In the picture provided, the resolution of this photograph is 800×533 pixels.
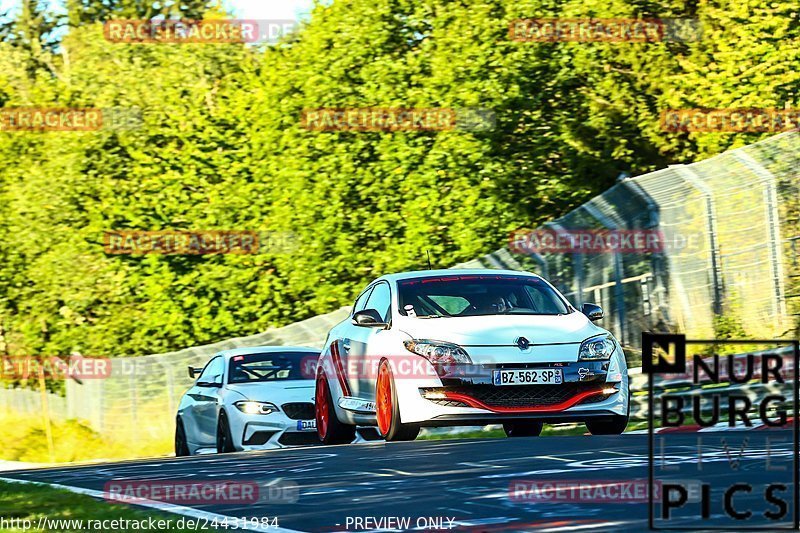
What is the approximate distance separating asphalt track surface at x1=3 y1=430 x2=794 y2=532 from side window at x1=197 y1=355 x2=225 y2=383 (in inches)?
184

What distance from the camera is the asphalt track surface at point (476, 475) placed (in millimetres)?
8367

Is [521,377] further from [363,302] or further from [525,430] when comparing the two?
[525,430]

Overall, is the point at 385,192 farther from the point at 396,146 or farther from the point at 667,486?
the point at 667,486

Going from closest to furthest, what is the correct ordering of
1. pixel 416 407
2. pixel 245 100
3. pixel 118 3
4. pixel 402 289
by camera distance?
pixel 416 407 → pixel 402 289 → pixel 245 100 → pixel 118 3

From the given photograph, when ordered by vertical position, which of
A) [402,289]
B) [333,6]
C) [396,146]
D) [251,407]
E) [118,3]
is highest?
[118,3]

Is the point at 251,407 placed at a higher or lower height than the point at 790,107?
lower

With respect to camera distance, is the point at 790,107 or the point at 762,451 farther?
the point at 790,107

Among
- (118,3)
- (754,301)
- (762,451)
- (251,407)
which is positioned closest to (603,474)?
(762,451)

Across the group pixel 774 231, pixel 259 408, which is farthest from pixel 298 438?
pixel 774 231

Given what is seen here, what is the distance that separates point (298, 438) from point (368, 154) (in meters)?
17.2

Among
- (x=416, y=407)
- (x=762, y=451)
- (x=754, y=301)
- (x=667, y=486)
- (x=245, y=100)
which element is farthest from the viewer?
(x=245, y=100)

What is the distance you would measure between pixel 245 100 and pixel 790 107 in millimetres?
13199

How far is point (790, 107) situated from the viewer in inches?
1266

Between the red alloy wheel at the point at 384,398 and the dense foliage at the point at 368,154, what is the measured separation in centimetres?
1886
